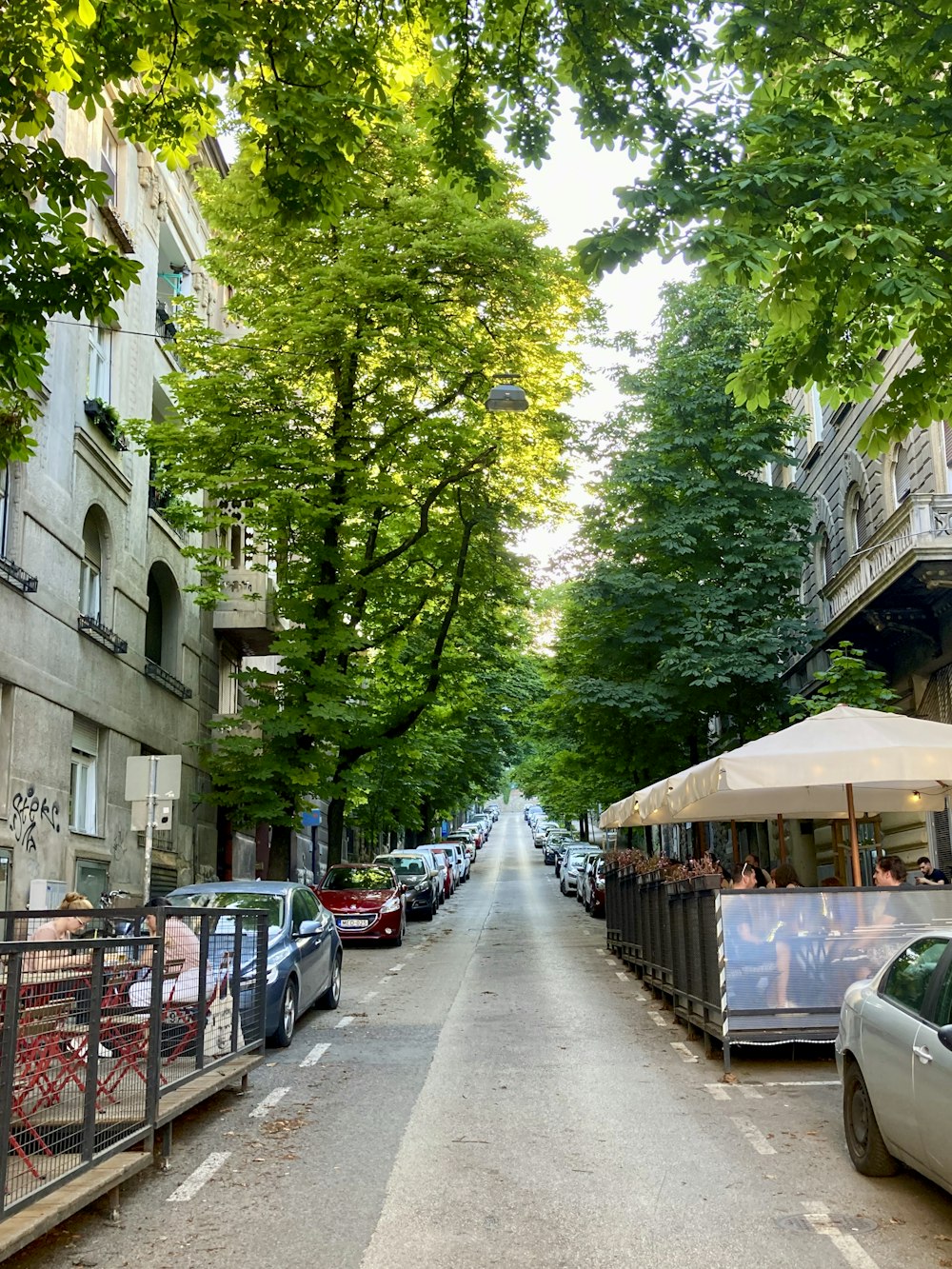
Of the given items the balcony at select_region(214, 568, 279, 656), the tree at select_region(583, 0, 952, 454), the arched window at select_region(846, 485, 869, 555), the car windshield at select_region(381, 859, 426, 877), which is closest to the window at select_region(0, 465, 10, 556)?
the tree at select_region(583, 0, 952, 454)

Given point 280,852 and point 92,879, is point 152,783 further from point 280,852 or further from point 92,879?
point 280,852

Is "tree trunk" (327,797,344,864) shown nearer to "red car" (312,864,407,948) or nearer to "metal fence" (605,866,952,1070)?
"red car" (312,864,407,948)

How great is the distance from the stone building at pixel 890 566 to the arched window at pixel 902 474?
2 cm

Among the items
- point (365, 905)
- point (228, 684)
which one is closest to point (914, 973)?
point (365, 905)

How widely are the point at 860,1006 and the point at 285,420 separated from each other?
1547 cm

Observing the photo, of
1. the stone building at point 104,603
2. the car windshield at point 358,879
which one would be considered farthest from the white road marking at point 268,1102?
the car windshield at point 358,879

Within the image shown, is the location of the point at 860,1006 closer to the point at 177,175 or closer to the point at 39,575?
the point at 39,575

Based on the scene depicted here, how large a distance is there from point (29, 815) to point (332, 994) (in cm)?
493

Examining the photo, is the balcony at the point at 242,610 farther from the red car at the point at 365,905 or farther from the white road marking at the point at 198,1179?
the white road marking at the point at 198,1179

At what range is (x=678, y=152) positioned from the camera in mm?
8422

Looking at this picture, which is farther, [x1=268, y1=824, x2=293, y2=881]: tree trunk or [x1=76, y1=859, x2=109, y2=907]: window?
[x1=268, y1=824, x2=293, y2=881]: tree trunk

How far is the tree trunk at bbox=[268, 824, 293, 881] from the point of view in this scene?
22281 millimetres

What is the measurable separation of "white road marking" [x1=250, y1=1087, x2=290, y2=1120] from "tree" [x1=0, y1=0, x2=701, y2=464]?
5270mm

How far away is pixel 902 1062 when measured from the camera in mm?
6168
